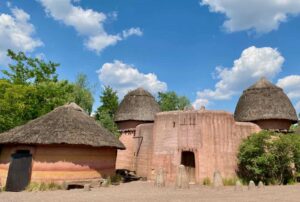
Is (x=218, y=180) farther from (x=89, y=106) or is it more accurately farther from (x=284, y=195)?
(x=89, y=106)

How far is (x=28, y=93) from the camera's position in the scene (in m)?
24.8

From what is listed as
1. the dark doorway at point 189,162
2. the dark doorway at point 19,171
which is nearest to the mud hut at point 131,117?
the dark doorway at point 189,162

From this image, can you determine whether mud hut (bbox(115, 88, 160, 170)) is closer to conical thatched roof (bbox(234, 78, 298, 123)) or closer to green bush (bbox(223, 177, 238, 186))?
conical thatched roof (bbox(234, 78, 298, 123))

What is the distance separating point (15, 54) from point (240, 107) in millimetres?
21222

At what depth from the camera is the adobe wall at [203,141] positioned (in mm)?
19312

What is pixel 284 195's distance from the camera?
41.9 feet

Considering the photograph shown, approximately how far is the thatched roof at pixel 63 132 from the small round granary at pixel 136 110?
8.46 meters

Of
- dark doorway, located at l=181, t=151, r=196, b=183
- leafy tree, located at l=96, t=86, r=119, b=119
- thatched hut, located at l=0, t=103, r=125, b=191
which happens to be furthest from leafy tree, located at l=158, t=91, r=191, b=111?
thatched hut, located at l=0, t=103, r=125, b=191

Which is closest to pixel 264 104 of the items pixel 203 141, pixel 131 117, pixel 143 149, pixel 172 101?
pixel 203 141

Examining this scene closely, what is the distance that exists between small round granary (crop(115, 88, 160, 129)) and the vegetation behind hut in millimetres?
5549

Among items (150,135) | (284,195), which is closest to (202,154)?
(150,135)

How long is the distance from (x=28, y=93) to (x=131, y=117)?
31.1 ft

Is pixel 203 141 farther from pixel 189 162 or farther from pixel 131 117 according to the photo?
pixel 131 117

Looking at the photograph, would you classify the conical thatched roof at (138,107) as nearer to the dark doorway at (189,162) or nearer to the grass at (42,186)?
the dark doorway at (189,162)
